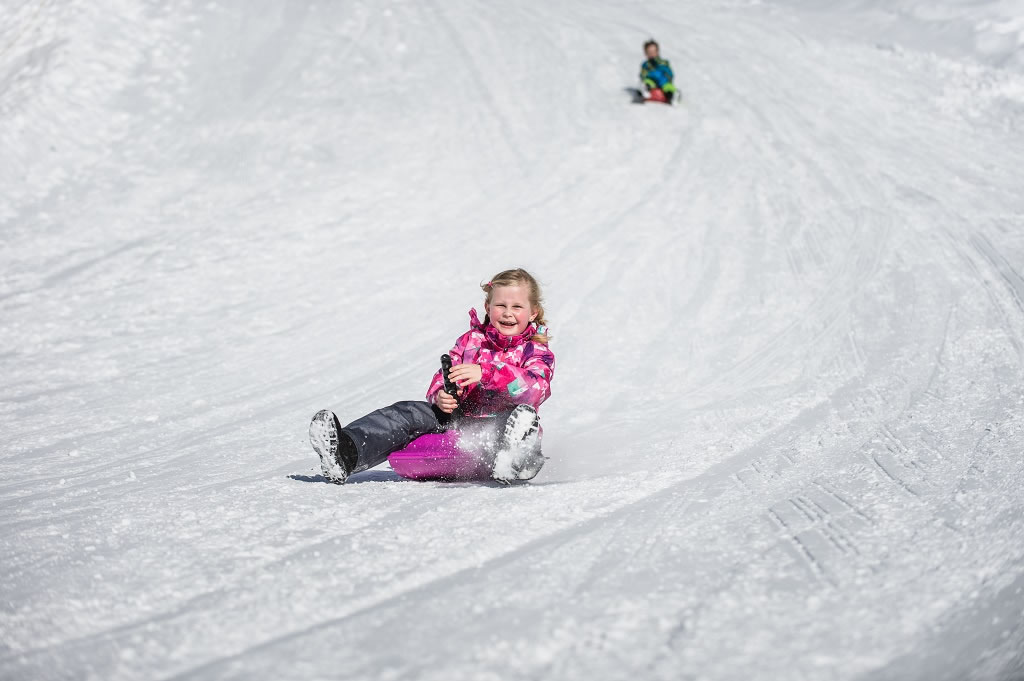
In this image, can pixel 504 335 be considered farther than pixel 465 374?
Yes

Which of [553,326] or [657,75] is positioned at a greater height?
[657,75]

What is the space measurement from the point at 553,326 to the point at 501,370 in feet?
6.83

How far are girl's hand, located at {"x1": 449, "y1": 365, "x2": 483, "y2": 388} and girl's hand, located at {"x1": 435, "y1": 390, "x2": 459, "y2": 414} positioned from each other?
130 mm

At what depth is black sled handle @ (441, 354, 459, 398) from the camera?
3422 mm

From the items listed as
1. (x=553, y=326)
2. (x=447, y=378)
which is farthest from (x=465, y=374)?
(x=553, y=326)

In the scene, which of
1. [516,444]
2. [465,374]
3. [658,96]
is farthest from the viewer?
[658,96]

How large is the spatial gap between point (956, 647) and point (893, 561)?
0.38m

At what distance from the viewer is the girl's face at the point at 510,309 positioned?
3.65 m

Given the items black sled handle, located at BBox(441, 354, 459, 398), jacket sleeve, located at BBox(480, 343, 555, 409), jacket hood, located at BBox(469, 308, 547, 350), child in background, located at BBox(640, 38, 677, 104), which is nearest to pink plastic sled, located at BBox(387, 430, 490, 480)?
black sled handle, located at BBox(441, 354, 459, 398)

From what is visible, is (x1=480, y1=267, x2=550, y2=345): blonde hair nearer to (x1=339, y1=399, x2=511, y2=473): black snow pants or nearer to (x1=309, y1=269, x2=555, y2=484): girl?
(x1=309, y1=269, x2=555, y2=484): girl

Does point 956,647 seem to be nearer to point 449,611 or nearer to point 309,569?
point 449,611

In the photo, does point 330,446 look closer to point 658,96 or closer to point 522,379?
point 522,379

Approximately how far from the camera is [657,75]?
972 cm

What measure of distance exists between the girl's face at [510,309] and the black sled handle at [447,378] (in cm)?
29
